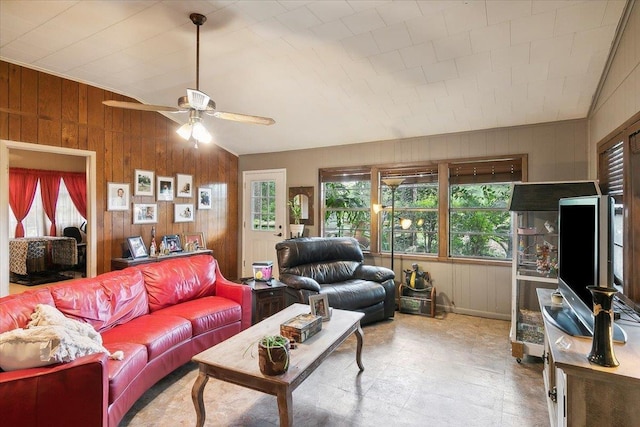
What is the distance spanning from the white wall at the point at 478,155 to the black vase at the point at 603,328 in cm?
296

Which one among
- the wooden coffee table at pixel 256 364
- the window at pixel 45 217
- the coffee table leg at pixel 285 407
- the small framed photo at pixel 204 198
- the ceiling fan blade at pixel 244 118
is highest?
the ceiling fan blade at pixel 244 118

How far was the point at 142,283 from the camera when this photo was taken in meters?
2.99

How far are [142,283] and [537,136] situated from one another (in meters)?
4.53

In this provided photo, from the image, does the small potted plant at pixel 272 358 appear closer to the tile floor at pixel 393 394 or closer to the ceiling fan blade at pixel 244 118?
the tile floor at pixel 393 394

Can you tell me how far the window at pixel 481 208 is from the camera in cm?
414

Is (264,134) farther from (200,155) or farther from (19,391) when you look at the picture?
(19,391)

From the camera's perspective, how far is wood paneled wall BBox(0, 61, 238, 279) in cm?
361

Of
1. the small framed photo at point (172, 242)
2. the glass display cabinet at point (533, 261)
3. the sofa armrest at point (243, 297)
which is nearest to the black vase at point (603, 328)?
the glass display cabinet at point (533, 261)

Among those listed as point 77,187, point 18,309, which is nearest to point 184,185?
point 18,309

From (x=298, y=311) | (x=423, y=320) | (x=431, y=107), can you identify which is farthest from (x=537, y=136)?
(x=298, y=311)

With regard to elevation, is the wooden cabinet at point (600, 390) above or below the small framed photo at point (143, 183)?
below

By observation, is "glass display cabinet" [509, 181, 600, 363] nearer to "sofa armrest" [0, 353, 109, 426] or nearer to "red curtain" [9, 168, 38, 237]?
"sofa armrest" [0, 353, 109, 426]

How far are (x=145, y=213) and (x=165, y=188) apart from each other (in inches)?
19.3

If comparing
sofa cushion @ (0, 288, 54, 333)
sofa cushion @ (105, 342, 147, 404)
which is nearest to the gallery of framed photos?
sofa cushion @ (0, 288, 54, 333)
